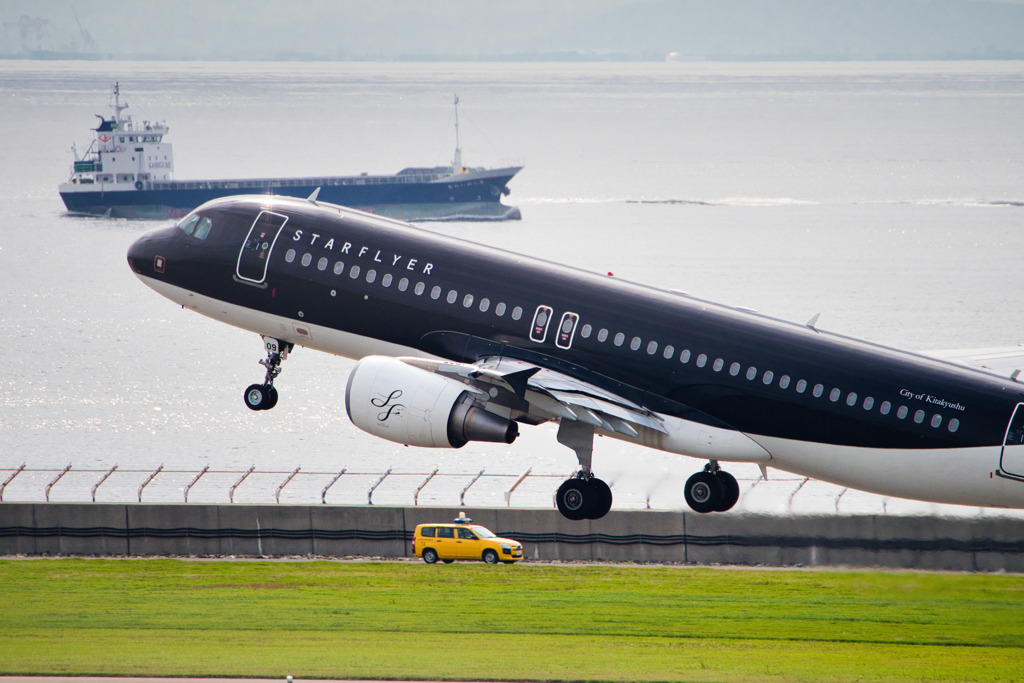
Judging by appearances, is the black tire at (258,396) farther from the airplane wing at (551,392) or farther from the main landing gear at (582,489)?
the main landing gear at (582,489)

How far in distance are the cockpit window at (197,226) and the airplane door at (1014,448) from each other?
25.0m

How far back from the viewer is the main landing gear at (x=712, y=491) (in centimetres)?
3719

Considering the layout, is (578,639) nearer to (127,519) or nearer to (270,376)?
(270,376)

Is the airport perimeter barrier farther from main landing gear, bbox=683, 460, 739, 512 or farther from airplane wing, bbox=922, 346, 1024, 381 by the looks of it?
main landing gear, bbox=683, 460, 739, 512

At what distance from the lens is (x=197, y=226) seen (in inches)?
1639

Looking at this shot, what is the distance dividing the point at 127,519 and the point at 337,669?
892 inches

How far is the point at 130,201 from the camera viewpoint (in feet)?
644

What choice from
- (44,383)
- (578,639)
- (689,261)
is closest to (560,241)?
(689,261)

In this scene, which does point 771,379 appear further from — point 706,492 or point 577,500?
point 577,500

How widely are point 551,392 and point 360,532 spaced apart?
93.8 ft

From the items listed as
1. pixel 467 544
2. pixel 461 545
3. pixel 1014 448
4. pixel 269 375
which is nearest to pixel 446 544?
pixel 461 545

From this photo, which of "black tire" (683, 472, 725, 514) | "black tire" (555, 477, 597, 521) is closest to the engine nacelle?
"black tire" (555, 477, 597, 521)

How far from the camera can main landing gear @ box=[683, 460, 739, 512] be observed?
37188 mm

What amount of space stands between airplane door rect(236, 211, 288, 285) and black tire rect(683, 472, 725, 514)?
48.6 feet
